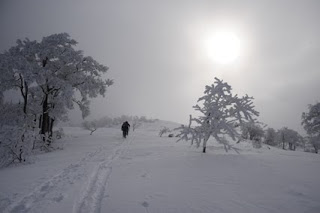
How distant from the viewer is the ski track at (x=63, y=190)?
4574mm

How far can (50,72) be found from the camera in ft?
44.0

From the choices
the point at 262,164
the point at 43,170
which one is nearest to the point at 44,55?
the point at 43,170

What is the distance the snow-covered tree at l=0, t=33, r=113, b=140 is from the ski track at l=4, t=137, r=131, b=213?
26.2 feet

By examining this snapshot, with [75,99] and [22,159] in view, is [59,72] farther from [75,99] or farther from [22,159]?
[22,159]

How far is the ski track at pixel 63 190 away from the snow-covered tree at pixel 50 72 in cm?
799

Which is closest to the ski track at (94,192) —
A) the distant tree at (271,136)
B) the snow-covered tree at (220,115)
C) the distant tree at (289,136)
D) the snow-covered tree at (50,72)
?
the snow-covered tree at (220,115)

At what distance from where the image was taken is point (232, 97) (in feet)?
30.9

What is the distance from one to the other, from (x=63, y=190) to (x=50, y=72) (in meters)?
10.8

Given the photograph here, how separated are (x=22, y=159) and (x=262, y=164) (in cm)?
1170

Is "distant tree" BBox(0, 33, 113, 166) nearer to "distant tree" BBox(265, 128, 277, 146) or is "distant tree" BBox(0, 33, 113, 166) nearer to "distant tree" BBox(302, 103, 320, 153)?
"distant tree" BBox(302, 103, 320, 153)

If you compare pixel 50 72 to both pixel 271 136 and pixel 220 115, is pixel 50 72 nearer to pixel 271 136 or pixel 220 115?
pixel 220 115

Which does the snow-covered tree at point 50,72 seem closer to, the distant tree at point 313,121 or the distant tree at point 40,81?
the distant tree at point 40,81

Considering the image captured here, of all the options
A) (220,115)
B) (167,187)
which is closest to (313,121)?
(220,115)

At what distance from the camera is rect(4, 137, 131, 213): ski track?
15.0 feet
